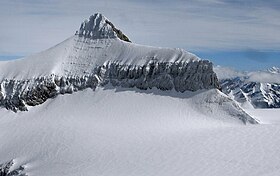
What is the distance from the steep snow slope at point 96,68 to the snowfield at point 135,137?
232cm

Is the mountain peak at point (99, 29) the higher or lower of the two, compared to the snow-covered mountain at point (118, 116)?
higher

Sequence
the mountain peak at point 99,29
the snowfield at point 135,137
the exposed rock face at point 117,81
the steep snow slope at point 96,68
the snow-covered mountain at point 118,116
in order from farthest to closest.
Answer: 1. the mountain peak at point 99,29
2. the steep snow slope at point 96,68
3. the exposed rock face at point 117,81
4. the snow-covered mountain at point 118,116
5. the snowfield at point 135,137

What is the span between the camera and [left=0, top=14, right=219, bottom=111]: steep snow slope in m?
91.6

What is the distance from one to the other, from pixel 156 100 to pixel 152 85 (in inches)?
159

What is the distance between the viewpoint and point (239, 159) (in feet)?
217

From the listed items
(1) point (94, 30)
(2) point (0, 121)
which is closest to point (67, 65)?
(1) point (94, 30)

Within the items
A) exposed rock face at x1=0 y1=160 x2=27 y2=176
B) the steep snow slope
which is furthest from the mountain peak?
exposed rock face at x1=0 y1=160 x2=27 y2=176

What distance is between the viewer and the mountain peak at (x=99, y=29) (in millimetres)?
108250

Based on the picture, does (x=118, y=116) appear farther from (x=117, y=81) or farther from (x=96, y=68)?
(x=96, y=68)

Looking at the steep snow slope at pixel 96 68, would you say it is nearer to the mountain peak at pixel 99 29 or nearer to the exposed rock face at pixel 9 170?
the mountain peak at pixel 99 29

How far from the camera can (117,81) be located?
97.2 metres

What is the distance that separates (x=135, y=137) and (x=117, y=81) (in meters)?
20.8

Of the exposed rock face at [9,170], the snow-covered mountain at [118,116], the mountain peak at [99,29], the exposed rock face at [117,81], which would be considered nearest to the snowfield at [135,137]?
the snow-covered mountain at [118,116]

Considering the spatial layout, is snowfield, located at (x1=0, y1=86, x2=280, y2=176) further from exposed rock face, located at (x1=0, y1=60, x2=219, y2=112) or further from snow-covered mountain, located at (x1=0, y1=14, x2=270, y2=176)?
exposed rock face, located at (x1=0, y1=60, x2=219, y2=112)
